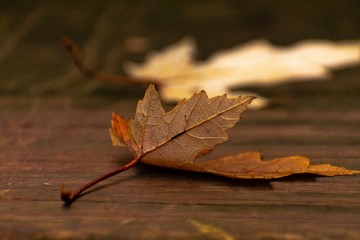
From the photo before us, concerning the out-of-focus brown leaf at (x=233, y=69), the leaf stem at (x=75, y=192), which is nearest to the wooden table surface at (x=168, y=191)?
the leaf stem at (x=75, y=192)

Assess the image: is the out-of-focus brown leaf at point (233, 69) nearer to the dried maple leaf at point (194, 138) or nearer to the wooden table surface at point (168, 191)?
the wooden table surface at point (168, 191)

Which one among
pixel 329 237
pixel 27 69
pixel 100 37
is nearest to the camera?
pixel 329 237

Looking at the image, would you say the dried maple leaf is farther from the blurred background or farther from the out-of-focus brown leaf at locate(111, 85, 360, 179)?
the blurred background

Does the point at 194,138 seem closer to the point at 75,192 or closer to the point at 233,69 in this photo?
the point at 75,192

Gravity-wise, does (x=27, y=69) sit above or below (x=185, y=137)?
above

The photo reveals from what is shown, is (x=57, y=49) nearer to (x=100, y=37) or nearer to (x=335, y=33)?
(x=100, y=37)

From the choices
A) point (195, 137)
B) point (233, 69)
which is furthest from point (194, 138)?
point (233, 69)

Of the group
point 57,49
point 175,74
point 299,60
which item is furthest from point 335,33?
point 57,49

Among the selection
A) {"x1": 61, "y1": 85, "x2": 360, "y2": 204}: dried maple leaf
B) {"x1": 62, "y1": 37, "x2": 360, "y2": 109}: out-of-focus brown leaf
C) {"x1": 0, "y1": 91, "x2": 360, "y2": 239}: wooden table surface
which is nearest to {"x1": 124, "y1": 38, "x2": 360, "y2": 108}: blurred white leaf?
{"x1": 62, "y1": 37, "x2": 360, "y2": 109}: out-of-focus brown leaf
